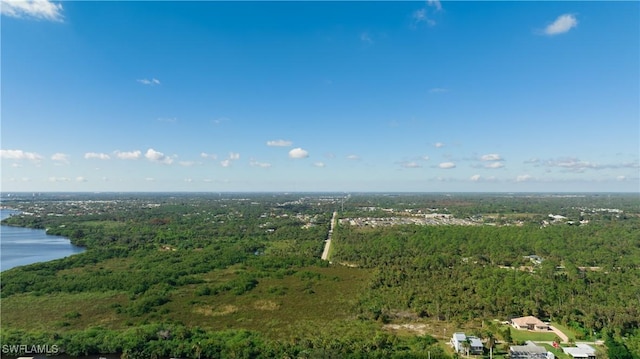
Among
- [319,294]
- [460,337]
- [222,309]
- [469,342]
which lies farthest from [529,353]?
[222,309]

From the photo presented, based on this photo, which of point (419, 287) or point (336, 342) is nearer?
point (336, 342)

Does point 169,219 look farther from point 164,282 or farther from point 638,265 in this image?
point 638,265

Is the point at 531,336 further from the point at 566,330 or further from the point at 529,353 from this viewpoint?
the point at 529,353

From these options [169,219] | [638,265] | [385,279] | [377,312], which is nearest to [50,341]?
[377,312]

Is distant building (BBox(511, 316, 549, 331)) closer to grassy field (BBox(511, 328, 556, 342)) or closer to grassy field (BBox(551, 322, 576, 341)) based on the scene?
grassy field (BBox(511, 328, 556, 342))

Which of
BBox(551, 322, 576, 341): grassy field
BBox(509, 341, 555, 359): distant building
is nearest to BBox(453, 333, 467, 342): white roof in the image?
BBox(509, 341, 555, 359): distant building

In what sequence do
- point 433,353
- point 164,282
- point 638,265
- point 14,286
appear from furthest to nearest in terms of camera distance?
point 638,265 < point 164,282 < point 14,286 < point 433,353
